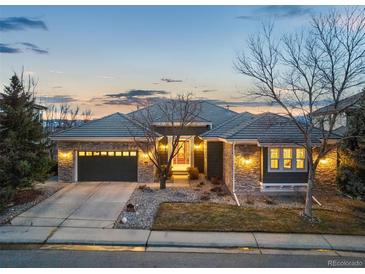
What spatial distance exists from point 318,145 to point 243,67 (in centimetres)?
580

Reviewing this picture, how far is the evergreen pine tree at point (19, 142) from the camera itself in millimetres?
12609

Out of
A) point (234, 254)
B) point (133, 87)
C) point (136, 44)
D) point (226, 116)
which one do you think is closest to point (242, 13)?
point (136, 44)

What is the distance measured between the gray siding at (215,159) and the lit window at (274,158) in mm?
4685

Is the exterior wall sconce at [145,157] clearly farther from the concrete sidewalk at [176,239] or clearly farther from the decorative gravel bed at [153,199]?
the concrete sidewalk at [176,239]

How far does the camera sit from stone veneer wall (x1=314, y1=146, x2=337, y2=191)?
15.0 metres

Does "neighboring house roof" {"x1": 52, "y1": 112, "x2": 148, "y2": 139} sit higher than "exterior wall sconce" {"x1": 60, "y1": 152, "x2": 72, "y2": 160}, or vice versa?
"neighboring house roof" {"x1": 52, "y1": 112, "x2": 148, "y2": 139}

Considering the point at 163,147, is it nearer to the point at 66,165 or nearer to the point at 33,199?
the point at 66,165

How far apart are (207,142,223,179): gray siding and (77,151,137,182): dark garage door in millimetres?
4774

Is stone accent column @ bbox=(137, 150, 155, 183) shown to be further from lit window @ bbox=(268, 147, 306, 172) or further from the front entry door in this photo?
lit window @ bbox=(268, 147, 306, 172)

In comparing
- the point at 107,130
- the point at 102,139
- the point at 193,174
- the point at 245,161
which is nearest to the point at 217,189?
the point at 245,161

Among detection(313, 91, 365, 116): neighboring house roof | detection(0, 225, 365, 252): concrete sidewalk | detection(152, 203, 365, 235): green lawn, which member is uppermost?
detection(313, 91, 365, 116): neighboring house roof

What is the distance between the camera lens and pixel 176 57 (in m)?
16.9

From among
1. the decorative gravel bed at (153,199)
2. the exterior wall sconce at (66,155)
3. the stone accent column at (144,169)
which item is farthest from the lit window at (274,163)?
the exterior wall sconce at (66,155)

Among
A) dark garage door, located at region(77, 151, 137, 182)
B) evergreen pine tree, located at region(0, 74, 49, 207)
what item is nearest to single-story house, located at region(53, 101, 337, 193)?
dark garage door, located at region(77, 151, 137, 182)
